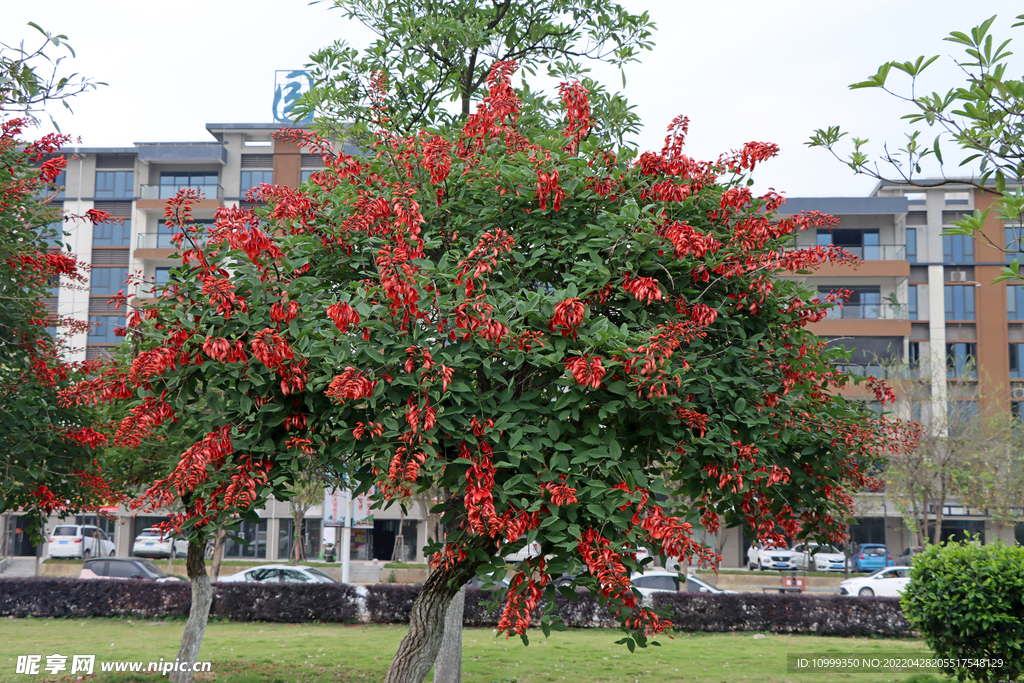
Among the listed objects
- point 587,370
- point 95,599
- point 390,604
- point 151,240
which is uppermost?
point 151,240

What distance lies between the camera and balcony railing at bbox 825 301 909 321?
40219mm

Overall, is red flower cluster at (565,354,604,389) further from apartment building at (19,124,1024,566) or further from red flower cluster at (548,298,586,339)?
apartment building at (19,124,1024,566)

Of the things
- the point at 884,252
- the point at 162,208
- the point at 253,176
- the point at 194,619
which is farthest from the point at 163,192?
the point at 194,619

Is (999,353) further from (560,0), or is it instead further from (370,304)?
(370,304)

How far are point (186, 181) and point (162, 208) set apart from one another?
2307mm

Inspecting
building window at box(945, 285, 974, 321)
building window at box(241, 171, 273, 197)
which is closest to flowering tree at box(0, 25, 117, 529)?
building window at box(241, 171, 273, 197)

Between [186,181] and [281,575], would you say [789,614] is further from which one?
[186,181]

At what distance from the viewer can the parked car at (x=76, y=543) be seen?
4078 centimetres

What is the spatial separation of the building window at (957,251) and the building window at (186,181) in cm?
4328

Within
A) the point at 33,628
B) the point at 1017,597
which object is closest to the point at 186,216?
the point at 1017,597

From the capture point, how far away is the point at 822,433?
6.40m

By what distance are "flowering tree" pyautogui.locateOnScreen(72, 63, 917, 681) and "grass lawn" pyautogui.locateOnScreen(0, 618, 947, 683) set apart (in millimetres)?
6199

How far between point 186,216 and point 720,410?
4.36 m

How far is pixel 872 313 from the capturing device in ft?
134
